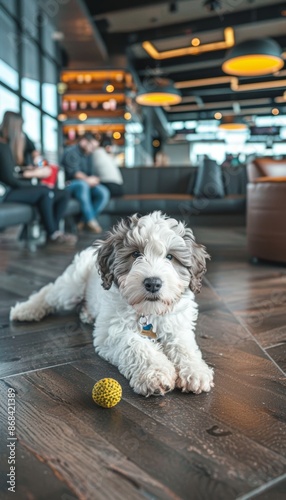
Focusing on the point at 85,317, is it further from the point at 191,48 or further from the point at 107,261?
the point at 191,48

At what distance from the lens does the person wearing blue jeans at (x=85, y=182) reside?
645 centimetres

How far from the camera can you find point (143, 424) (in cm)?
122

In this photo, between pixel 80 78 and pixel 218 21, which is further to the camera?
pixel 80 78

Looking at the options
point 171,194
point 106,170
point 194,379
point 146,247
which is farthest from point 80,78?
point 194,379

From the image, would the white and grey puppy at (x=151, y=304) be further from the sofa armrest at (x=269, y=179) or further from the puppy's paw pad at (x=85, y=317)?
the sofa armrest at (x=269, y=179)

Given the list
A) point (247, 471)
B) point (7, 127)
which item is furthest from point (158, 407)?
point (7, 127)

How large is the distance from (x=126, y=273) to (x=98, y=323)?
0.27 metres

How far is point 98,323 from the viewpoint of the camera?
5.46ft

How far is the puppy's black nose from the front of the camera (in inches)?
54.6

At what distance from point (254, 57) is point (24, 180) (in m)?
3.52

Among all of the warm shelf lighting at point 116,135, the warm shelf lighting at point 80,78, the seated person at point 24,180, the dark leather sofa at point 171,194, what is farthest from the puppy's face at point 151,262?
the warm shelf lighting at point 80,78

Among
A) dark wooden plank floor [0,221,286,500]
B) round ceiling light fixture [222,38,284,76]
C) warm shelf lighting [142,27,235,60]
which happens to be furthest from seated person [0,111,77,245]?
A: warm shelf lighting [142,27,235,60]

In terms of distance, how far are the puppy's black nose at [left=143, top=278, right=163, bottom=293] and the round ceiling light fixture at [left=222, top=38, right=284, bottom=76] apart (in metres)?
5.70

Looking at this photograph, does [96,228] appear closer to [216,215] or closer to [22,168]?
[22,168]
